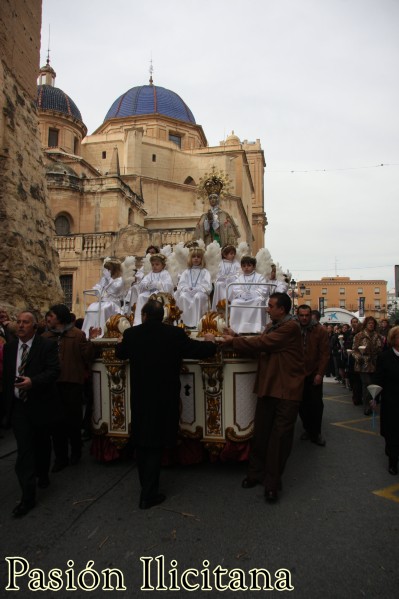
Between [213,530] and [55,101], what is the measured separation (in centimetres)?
4480

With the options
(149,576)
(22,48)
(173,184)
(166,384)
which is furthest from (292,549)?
(173,184)

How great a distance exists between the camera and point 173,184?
140 ft

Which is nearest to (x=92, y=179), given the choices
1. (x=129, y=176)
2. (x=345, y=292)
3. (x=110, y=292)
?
(x=129, y=176)

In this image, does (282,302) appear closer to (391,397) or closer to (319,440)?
(391,397)

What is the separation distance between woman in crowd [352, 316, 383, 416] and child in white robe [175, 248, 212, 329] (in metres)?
4.49

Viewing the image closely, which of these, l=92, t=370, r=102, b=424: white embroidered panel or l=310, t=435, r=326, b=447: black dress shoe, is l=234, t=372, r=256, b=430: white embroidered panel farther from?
l=310, t=435, r=326, b=447: black dress shoe

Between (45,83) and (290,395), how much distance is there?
4930 cm

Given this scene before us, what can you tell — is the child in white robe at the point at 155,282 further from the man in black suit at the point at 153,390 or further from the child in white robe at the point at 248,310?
the man in black suit at the point at 153,390

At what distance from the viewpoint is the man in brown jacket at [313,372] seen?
6891 millimetres

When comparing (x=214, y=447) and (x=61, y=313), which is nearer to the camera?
(x=214, y=447)

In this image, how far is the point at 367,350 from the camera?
9367mm

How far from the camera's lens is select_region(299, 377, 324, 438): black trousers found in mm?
6875

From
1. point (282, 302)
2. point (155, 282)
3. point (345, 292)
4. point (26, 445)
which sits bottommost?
point (26, 445)

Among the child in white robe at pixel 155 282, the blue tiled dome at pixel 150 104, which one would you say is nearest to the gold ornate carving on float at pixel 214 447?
the child in white robe at pixel 155 282
